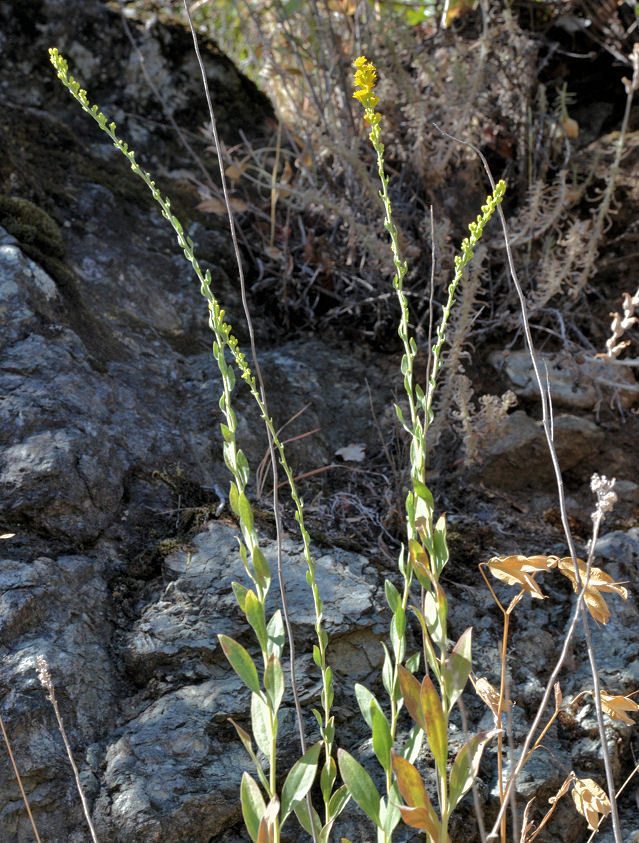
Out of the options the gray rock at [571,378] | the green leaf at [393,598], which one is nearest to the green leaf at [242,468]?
the green leaf at [393,598]

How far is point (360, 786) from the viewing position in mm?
1151

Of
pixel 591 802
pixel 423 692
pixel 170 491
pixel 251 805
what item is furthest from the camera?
pixel 170 491

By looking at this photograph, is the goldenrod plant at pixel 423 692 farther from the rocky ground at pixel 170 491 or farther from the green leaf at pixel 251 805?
the rocky ground at pixel 170 491

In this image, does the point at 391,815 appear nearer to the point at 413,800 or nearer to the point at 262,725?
the point at 413,800

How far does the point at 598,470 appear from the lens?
8.55 ft

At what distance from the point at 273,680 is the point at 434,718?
22cm

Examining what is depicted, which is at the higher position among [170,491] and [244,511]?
[244,511]

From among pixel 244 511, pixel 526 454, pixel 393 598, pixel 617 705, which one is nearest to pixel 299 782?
pixel 393 598

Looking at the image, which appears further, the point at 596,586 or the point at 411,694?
the point at 596,586

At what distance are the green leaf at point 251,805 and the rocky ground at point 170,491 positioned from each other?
0.41 metres

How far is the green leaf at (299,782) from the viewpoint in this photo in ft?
3.78

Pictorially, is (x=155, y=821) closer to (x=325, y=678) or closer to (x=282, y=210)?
(x=325, y=678)

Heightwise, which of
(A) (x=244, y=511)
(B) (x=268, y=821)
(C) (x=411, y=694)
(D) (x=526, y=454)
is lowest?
(D) (x=526, y=454)

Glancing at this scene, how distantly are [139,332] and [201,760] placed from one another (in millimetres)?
1384
